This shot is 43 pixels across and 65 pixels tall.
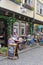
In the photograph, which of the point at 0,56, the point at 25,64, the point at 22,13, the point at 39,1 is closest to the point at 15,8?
the point at 22,13

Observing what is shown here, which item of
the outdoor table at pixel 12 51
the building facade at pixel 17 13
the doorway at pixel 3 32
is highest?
the building facade at pixel 17 13

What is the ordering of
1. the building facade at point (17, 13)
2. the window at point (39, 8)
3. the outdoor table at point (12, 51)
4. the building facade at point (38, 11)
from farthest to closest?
the window at point (39, 8), the building facade at point (38, 11), the building facade at point (17, 13), the outdoor table at point (12, 51)

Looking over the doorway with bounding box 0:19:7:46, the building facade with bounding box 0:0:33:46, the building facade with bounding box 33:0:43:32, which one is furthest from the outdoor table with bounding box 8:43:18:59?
the building facade with bounding box 33:0:43:32

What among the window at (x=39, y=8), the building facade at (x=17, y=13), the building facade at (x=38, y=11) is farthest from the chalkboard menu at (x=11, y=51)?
the window at (x=39, y=8)

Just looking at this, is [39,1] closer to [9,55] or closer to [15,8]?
[15,8]

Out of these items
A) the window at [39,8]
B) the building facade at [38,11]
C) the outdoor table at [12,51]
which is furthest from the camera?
the window at [39,8]

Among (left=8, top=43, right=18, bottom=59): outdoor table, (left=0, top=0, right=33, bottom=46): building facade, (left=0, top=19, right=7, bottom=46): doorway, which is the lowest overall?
(left=8, top=43, right=18, bottom=59): outdoor table

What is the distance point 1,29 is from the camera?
20.4 m

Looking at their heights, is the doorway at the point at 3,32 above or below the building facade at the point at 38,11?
below

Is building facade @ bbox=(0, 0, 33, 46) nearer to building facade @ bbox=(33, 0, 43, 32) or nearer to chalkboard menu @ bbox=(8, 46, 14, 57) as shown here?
building facade @ bbox=(33, 0, 43, 32)

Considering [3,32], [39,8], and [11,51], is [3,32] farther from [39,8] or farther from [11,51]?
[39,8]

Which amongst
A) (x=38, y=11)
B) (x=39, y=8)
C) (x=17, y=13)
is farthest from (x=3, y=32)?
(x=39, y=8)

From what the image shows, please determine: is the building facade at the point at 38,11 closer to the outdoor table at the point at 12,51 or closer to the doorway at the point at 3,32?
the doorway at the point at 3,32

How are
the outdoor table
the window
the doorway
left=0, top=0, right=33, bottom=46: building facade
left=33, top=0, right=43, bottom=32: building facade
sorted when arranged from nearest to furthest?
the outdoor table < left=0, top=0, right=33, bottom=46: building facade < the doorway < left=33, top=0, right=43, bottom=32: building facade < the window
